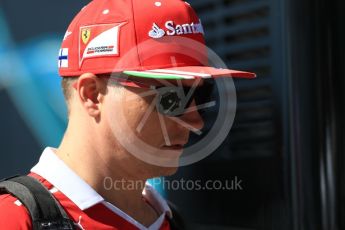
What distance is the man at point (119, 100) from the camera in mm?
1267

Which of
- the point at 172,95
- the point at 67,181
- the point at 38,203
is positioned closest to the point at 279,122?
the point at 172,95

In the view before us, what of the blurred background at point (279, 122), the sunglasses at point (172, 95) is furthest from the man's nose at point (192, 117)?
the blurred background at point (279, 122)

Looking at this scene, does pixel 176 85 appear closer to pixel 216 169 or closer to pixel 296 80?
pixel 296 80

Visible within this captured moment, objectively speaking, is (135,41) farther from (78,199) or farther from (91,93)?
(78,199)

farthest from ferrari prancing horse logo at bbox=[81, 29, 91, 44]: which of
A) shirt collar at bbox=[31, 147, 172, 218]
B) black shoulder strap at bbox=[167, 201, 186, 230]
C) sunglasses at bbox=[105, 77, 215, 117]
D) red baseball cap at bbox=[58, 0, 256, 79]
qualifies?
black shoulder strap at bbox=[167, 201, 186, 230]

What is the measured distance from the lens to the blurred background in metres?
1.97

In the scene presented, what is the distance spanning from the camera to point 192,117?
4.53ft

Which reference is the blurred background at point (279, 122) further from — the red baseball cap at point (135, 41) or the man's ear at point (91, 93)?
the man's ear at point (91, 93)

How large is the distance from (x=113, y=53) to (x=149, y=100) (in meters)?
0.14

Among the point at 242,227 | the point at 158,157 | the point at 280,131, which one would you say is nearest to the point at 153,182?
the point at 242,227

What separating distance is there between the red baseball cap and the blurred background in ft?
2.48

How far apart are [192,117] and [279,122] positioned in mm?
774

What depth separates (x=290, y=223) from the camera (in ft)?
6.63

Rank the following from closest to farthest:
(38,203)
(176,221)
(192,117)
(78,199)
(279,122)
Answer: (38,203)
(78,199)
(192,117)
(176,221)
(279,122)
